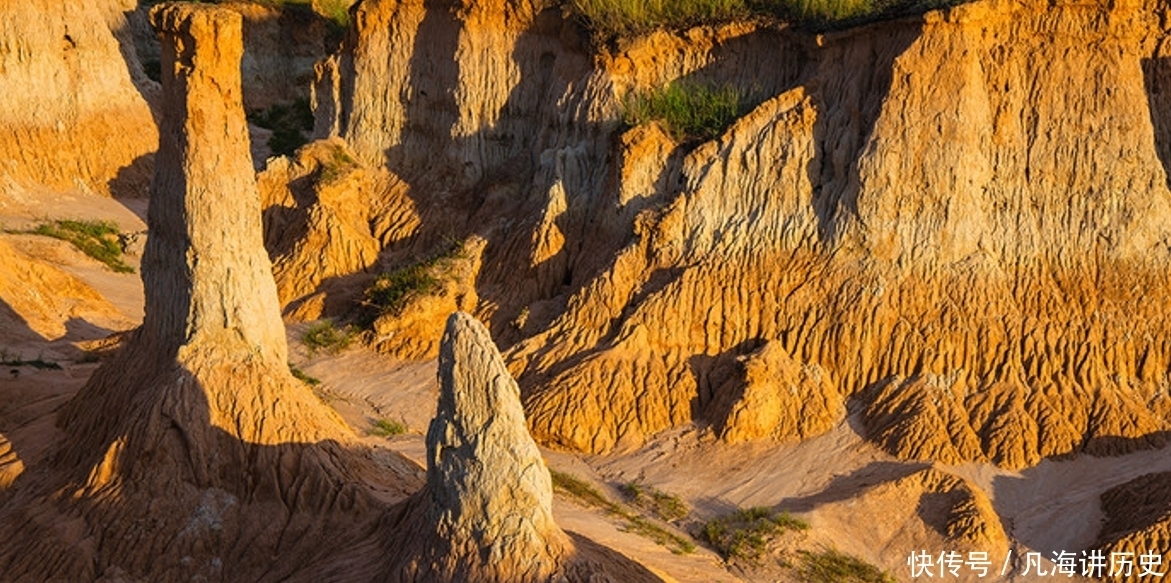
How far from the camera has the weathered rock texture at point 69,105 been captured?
30.4 m

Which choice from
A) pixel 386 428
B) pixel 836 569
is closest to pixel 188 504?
pixel 386 428

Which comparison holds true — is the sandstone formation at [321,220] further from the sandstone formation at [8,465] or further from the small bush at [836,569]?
the small bush at [836,569]

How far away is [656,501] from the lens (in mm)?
18109

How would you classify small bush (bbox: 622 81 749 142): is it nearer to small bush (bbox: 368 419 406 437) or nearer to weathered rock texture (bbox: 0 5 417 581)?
small bush (bbox: 368 419 406 437)

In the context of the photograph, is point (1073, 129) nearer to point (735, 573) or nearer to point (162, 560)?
point (735, 573)

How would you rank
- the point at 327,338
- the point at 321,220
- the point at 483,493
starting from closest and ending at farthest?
the point at 483,493, the point at 327,338, the point at 321,220

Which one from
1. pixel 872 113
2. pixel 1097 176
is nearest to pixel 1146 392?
pixel 1097 176

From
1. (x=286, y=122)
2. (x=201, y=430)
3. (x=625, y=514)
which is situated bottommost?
(x=625, y=514)

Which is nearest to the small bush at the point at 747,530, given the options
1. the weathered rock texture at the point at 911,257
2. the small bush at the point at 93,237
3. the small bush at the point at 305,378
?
the weathered rock texture at the point at 911,257

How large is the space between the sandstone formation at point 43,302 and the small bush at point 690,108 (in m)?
7.83

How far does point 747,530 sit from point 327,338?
7.70 meters

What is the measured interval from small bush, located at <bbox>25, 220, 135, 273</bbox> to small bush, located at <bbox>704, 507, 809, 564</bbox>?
1335 cm

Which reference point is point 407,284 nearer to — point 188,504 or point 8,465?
point 8,465

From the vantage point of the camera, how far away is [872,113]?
778 inches
